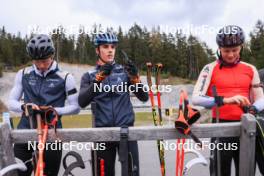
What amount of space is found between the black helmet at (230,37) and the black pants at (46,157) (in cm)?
202

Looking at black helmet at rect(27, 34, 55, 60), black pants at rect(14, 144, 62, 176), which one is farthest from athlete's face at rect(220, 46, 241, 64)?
black pants at rect(14, 144, 62, 176)

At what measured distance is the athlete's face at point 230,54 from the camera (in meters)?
3.89

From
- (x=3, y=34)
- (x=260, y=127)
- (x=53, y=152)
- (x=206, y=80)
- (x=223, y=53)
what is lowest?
(x=53, y=152)

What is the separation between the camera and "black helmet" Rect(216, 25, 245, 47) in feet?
12.6

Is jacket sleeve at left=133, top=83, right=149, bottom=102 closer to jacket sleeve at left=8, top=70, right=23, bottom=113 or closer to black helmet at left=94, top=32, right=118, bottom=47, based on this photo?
black helmet at left=94, top=32, right=118, bottom=47

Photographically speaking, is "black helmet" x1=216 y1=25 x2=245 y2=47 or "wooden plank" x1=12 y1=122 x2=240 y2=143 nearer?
"wooden plank" x1=12 y1=122 x2=240 y2=143

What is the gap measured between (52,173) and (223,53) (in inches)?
86.4

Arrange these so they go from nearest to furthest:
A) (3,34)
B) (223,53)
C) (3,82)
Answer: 1. (223,53)
2. (3,82)
3. (3,34)

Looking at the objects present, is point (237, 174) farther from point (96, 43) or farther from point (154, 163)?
point (154, 163)

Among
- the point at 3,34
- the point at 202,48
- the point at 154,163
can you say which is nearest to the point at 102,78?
the point at 154,163

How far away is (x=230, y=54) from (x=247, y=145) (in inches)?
39.9

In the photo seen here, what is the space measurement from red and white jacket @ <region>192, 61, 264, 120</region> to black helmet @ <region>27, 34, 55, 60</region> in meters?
1.58

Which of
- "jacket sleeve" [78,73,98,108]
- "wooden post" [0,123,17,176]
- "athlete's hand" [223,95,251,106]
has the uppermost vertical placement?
"jacket sleeve" [78,73,98,108]

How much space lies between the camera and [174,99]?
4184 cm
